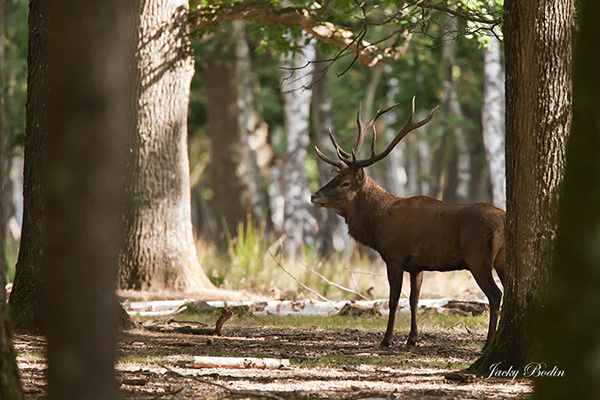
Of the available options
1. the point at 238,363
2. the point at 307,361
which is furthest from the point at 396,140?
the point at 238,363

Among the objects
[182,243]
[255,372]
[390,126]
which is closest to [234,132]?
[390,126]

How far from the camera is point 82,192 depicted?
2918 millimetres

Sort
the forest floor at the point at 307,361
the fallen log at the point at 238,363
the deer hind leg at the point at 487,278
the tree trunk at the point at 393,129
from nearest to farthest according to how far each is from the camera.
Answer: the forest floor at the point at 307,361
the fallen log at the point at 238,363
the deer hind leg at the point at 487,278
the tree trunk at the point at 393,129

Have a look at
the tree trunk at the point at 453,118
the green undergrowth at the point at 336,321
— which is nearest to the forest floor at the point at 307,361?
the green undergrowth at the point at 336,321

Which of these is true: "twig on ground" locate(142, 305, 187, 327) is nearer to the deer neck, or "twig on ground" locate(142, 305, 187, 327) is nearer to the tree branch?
the deer neck

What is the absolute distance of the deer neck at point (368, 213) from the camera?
9305mm

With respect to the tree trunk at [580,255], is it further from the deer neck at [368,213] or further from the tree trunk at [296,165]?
the tree trunk at [296,165]

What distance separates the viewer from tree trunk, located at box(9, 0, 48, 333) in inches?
337

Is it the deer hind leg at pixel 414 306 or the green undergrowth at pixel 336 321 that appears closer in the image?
the deer hind leg at pixel 414 306

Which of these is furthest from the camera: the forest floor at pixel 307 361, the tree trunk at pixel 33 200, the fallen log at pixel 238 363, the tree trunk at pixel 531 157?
the tree trunk at pixel 33 200

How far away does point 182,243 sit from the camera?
38.7 feet

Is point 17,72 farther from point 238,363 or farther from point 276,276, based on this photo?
point 238,363

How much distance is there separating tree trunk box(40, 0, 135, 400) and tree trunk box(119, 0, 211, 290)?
332 inches

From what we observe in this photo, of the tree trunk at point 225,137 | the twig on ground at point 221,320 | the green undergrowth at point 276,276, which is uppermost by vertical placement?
the tree trunk at point 225,137
